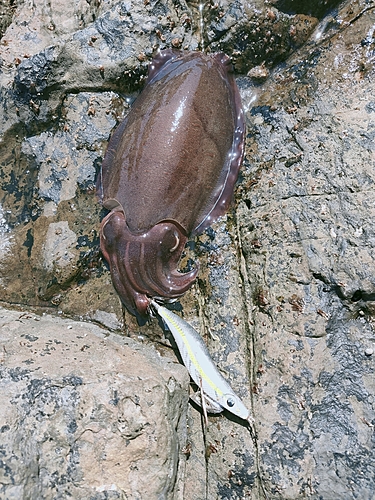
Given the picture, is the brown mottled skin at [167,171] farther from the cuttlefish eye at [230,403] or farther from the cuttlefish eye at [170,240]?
the cuttlefish eye at [230,403]

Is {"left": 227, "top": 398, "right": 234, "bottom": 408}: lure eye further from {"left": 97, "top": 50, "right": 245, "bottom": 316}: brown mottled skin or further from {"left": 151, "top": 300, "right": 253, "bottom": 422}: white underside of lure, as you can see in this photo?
{"left": 97, "top": 50, "right": 245, "bottom": 316}: brown mottled skin

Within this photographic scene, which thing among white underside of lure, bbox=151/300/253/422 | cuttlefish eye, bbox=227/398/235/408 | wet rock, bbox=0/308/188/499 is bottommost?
cuttlefish eye, bbox=227/398/235/408

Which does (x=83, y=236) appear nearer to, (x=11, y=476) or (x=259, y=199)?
(x=259, y=199)

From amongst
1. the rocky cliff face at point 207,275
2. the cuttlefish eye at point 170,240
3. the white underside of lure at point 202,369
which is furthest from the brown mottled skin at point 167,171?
the white underside of lure at point 202,369

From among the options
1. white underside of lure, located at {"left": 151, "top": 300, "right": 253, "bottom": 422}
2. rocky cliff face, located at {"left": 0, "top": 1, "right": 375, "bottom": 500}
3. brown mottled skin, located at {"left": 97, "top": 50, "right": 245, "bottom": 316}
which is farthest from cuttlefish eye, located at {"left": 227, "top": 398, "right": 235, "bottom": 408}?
brown mottled skin, located at {"left": 97, "top": 50, "right": 245, "bottom": 316}

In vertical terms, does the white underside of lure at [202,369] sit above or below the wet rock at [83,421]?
below

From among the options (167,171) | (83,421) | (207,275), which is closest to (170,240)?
(207,275)

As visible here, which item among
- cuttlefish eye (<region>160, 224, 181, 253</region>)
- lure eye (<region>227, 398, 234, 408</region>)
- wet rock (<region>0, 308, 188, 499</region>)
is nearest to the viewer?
wet rock (<region>0, 308, 188, 499</region>)
